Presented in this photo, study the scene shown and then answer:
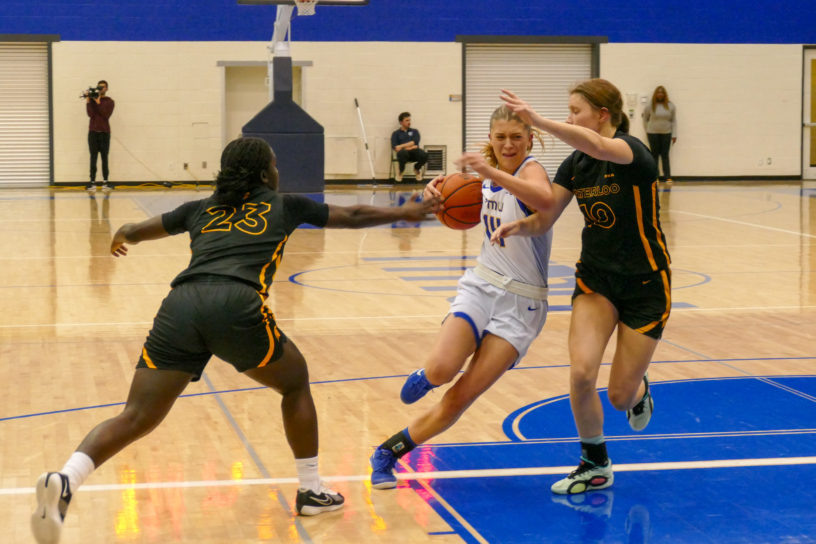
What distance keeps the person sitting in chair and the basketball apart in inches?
719

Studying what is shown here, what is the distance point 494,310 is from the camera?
437 centimetres

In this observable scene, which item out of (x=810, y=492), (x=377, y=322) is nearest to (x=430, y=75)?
(x=377, y=322)

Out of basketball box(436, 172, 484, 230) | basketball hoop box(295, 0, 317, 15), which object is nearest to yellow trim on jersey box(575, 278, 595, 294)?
basketball box(436, 172, 484, 230)

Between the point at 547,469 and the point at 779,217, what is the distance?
42.1 feet

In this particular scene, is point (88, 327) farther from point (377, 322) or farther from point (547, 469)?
point (547, 469)

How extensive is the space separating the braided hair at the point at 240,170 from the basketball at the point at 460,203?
87 cm

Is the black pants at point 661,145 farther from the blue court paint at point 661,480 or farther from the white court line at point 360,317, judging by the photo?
the blue court paint at point 661,480

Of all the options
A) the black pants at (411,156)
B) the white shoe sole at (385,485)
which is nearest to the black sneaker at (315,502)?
the white shoe sole at (385,485)

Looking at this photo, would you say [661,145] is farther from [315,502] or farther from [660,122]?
[315,502]

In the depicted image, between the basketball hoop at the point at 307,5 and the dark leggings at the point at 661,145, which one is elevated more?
the basketball hoop at the point at 307,5

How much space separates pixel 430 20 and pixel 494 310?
20.2 meters

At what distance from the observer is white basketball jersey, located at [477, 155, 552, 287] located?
442 centimetres

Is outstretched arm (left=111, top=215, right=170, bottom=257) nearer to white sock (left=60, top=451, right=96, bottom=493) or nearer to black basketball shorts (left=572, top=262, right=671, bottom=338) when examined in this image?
white sock (left=60, top=451, right=96, bottom=493)

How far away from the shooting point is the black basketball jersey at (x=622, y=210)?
4.27 metres
